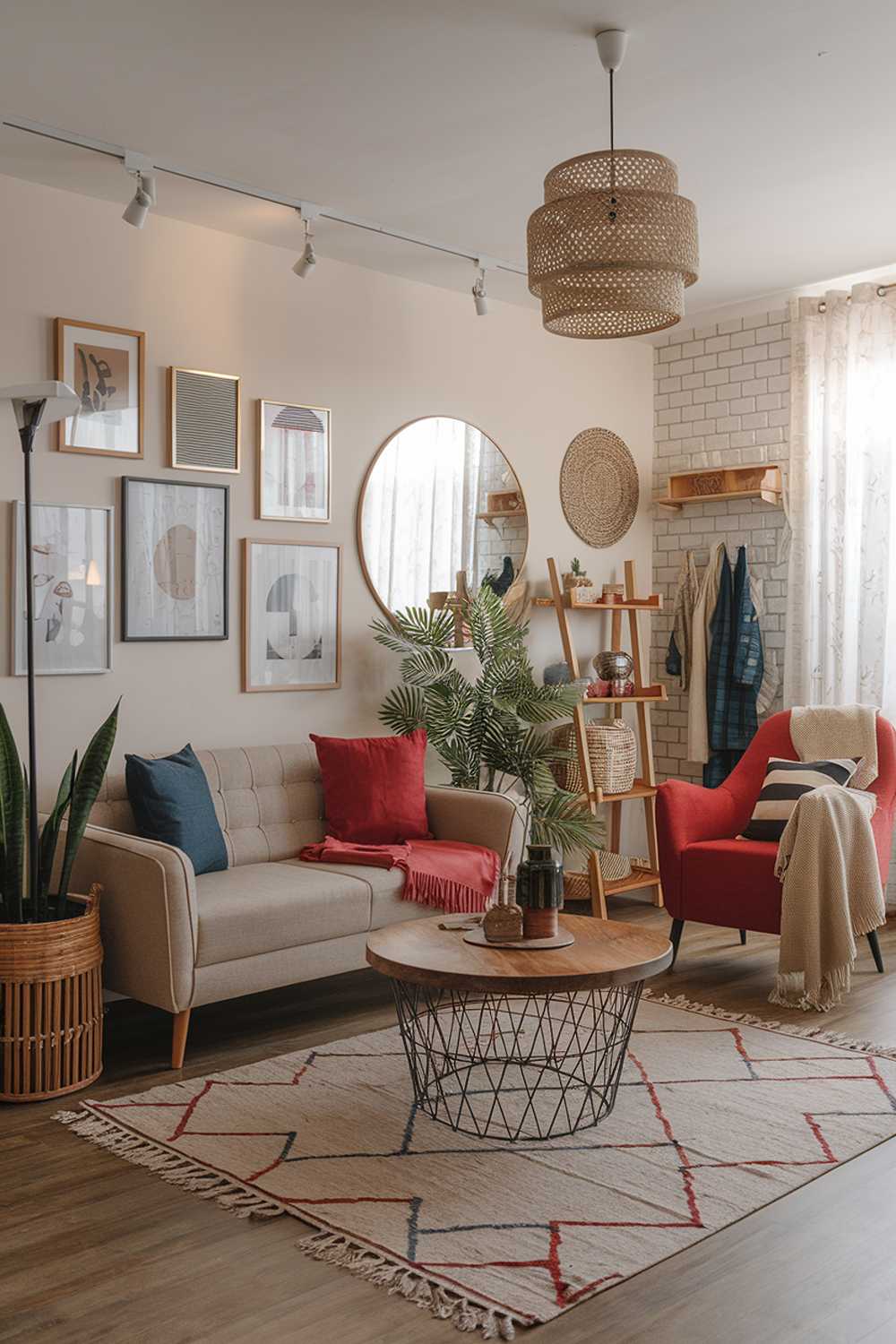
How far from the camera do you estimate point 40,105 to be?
3537 mm

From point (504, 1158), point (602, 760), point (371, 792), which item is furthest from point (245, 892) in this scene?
point (602, 760)

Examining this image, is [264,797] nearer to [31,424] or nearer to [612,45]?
[31,424]

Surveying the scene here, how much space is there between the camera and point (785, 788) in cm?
460

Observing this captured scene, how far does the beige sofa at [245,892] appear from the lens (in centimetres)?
347

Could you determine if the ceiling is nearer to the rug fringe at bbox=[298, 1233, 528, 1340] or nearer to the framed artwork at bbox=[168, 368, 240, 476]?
the framed artwork at bbox=[168, 368, 240, 476]

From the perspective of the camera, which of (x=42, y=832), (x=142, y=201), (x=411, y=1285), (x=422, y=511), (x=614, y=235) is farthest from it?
(x=422, y=511)

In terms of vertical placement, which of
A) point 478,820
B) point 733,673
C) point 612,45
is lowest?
point 478,820

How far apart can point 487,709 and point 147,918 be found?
1.82 m

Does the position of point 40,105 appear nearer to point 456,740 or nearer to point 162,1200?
point 456,740

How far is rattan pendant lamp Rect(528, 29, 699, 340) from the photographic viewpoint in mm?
3072

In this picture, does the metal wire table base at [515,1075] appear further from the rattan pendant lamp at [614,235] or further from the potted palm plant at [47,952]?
the rattan pendant lamp at [614,235]

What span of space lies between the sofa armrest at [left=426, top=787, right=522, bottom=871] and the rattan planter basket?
1591 mm

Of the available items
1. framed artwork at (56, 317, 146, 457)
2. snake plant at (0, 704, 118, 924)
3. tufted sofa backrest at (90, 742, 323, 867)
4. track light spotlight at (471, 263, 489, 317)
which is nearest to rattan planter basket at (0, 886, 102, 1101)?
snake plant at (0, 704, 118, 924)

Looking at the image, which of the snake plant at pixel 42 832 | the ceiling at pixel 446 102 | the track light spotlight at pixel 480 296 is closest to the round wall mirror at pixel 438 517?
the track light spotlight at pixel 480 296
